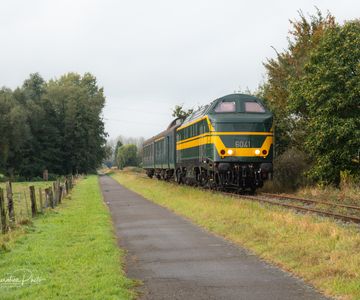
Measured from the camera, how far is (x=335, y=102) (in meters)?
21.9

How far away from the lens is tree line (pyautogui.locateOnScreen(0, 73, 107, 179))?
83.8 meters

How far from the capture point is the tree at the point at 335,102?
2161cm

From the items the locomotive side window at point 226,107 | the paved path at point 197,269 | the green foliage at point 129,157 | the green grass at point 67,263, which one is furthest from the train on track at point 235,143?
the green foliage at point 129,157

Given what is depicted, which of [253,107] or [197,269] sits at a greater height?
[253,107]

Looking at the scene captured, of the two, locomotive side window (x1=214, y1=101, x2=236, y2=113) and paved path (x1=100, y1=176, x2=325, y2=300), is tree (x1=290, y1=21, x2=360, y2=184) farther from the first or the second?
paved path (x1=100, y1=176, x2=325, y2=300)

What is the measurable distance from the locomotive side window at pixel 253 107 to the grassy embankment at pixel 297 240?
281 inches

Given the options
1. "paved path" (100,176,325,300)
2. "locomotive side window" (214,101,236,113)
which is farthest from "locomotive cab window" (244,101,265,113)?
"paved path" (100,176,325,300)

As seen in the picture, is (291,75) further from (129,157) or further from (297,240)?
(129,157)

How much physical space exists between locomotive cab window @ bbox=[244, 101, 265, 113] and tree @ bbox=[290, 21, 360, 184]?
1.93 meters

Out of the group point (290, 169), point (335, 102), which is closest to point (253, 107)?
point (335, 102)

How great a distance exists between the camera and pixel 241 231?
12781 millimetres

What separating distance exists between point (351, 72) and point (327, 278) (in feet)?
52.0

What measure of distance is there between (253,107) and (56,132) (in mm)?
67242

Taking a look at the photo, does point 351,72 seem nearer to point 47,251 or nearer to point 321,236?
point 321,236
